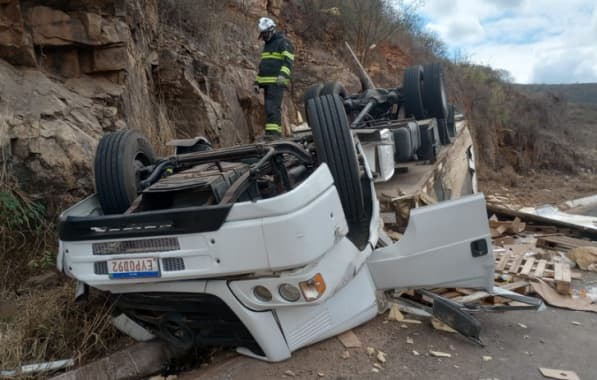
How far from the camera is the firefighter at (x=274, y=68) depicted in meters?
6.43

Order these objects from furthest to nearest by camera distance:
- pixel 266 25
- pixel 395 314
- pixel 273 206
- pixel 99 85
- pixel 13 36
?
pixel 266 25 < pixel 99 85 < pixel 13 36 < pixel 395 314 < pixel 273 206

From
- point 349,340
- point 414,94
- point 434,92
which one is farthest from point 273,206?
point 434,92

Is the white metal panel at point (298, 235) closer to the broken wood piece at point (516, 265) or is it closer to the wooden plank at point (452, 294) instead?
the wooden plank at point (452, 294)

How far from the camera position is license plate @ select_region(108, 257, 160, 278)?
243cm

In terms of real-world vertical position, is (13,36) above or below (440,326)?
above

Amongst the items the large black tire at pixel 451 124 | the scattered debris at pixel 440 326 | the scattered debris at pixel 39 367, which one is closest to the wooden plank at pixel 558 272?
the scattered debris at pixel 440 326

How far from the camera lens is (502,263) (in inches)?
190

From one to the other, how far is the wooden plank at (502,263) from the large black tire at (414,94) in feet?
6.56

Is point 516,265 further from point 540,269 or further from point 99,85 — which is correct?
point 99,85

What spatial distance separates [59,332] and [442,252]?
242cm

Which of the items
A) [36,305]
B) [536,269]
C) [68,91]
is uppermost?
[68,91]

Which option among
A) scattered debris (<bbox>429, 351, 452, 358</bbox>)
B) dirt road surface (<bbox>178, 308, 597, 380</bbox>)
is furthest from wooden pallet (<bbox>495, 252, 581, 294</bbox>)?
scattered debris (<bbox>429, 351, 452, 358</bbox>)

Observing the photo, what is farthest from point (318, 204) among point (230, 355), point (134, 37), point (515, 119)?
point (515, 119)

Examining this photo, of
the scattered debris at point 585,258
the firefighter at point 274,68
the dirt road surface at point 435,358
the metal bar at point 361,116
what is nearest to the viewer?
the dirt road surface at point 435,358
